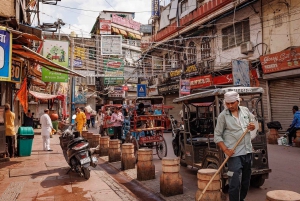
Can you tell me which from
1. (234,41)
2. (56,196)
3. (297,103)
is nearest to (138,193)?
(56,196)

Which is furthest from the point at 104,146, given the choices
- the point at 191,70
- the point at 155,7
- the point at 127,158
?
the point at 155,7

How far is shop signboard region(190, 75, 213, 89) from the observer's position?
1772cm

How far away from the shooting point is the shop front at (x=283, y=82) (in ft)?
41.6

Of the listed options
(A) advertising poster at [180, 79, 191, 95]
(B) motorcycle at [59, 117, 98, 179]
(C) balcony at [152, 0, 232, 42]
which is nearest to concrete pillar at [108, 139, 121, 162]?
(B) motorcycle at [59, 117, 98, 179]

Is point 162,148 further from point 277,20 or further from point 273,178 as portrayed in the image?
point 277,20

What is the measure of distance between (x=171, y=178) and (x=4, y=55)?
518 cm

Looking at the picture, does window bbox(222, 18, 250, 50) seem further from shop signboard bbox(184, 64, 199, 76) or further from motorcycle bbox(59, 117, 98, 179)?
motorcycle bbox(59, 117, 98, 179)

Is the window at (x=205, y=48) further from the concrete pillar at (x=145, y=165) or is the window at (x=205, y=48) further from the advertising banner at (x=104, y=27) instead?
the advertising banner at (x=104, y=27)

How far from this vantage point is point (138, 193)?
18.5 ft

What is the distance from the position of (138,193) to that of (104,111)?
11285 mm

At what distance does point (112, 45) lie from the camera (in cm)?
2386

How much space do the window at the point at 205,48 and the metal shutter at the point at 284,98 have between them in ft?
19.0

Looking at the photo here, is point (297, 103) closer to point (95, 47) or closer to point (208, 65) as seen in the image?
point (208, 65)

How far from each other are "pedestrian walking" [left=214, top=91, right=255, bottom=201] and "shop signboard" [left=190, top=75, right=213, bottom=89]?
1398cm
